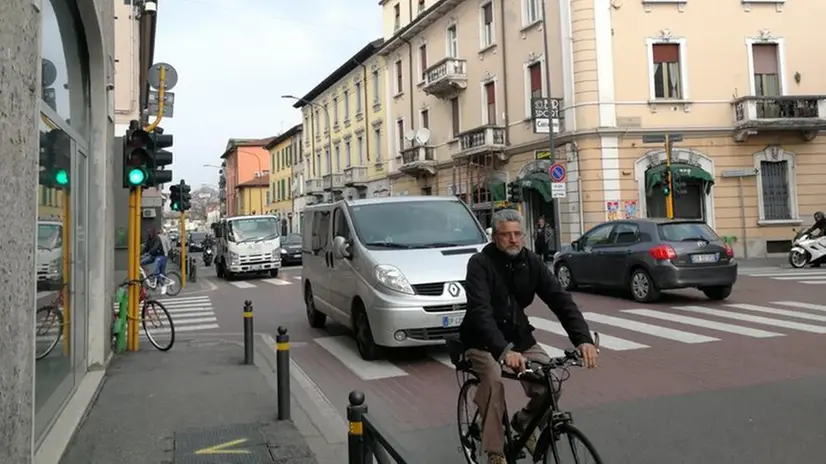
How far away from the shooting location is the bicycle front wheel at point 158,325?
9148 mm

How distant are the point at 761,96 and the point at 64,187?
25.0m

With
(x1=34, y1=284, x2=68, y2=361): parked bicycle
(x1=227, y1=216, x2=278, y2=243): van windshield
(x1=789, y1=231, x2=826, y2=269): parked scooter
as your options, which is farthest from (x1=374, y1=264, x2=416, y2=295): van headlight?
(x1=227, y1=216, x2=278, y2=243): van windshield

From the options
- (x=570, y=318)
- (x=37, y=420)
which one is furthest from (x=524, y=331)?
(x=37, y=420)

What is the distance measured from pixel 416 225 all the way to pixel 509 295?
4849 millimetres

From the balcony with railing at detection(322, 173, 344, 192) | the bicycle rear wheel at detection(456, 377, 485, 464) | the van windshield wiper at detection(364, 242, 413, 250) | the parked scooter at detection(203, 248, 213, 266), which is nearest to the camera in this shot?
the bicycle rear wheel at detection(456, 377, 485, 464)

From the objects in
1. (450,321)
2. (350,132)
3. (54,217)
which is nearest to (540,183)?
(450,321)

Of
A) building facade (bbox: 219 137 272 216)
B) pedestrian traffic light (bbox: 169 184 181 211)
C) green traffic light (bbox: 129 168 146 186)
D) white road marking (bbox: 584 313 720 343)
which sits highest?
building facade (bbox: 219 137 272 216)

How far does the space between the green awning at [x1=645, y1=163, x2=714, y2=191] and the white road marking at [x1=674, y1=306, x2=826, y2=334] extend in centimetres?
1323

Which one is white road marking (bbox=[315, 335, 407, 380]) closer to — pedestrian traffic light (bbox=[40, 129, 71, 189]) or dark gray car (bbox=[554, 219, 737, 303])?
pedestrian traffic light (bbox=[40, 129, 71, 189])

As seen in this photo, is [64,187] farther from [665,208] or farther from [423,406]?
[665,208]

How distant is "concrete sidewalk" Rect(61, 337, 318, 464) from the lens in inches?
185

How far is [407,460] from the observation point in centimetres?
251

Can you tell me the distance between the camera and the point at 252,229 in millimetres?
24875

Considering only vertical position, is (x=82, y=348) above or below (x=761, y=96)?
below
